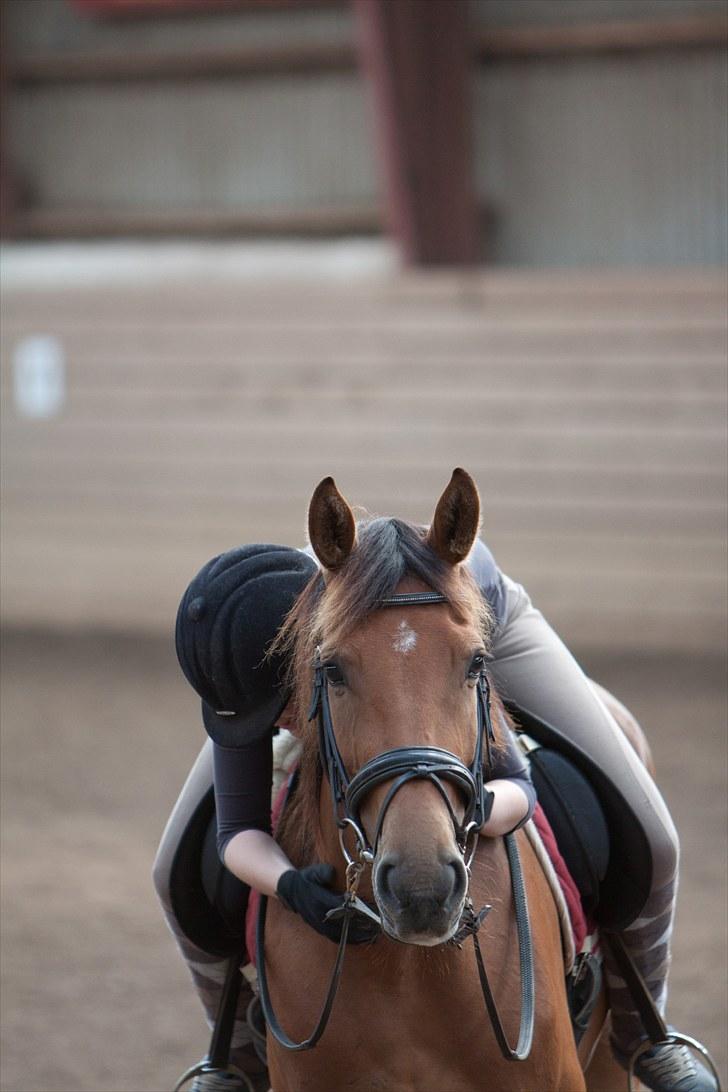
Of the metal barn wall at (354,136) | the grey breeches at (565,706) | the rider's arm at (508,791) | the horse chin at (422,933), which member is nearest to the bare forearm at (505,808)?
the rider's arm at (508,791)

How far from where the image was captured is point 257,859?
188cm

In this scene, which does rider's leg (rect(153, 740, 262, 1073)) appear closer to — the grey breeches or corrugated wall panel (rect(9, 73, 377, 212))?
the grey breeches

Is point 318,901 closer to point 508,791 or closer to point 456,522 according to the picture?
point 508,791

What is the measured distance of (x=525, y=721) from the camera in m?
2.29

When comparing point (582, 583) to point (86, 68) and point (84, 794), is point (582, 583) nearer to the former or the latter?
point (84, 794)

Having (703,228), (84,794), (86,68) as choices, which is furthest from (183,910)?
(86,68)

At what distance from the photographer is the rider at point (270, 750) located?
1.86 metres

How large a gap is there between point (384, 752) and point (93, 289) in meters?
7.91

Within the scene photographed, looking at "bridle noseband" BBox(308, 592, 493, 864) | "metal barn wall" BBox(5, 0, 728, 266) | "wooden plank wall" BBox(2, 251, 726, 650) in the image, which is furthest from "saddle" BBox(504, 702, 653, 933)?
"metal barn wall" BBox(5, 0, 728, 266)

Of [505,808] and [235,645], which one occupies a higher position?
[235,645]

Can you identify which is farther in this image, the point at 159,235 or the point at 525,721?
the point at 159,235

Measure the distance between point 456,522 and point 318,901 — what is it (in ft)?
1.90

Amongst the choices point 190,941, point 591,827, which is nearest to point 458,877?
point 591,827

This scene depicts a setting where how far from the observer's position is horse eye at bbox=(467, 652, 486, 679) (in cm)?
169
